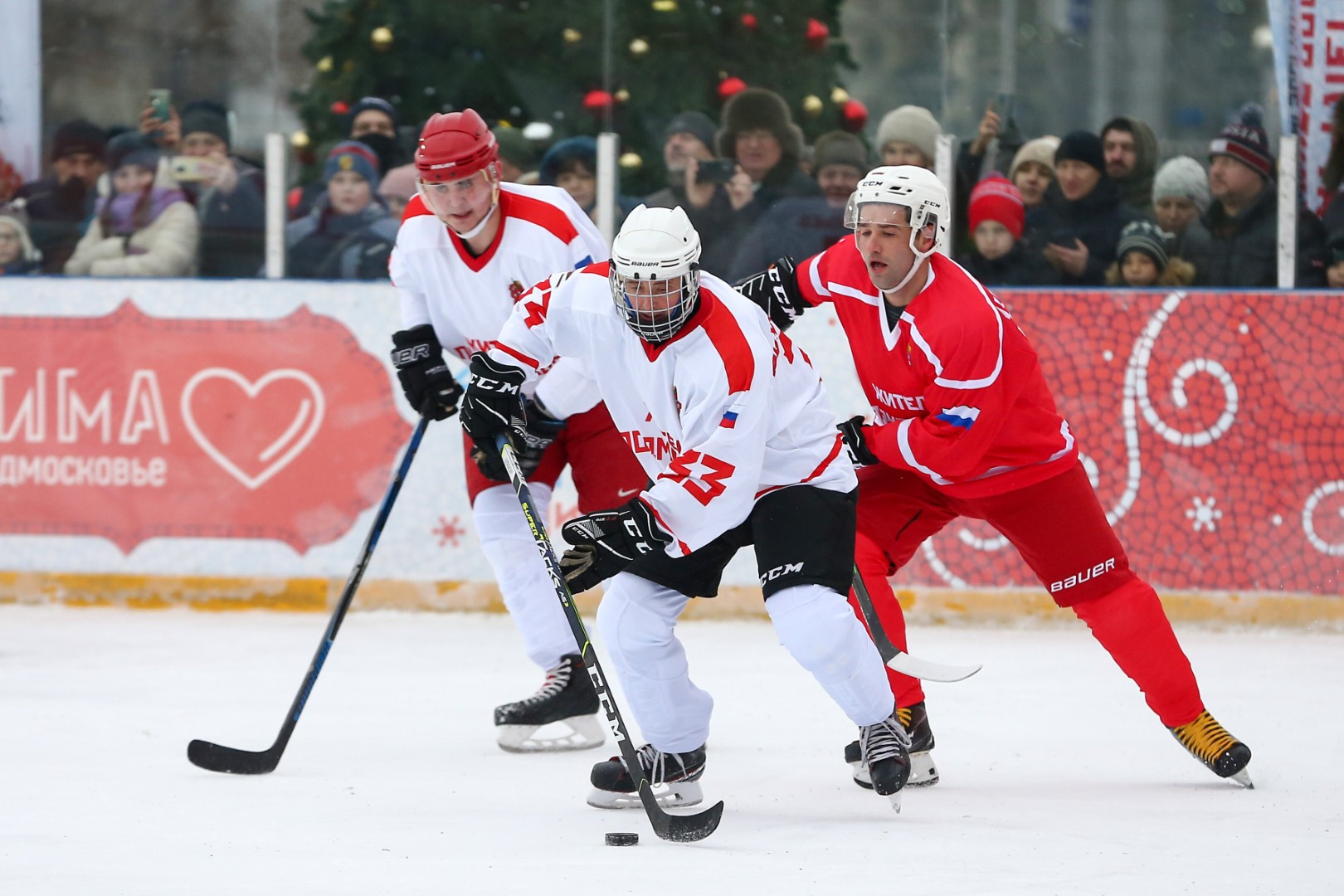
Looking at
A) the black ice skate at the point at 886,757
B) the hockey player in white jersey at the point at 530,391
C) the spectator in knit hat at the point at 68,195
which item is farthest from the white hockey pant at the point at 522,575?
the spectator in knit hat at the point at 68,195

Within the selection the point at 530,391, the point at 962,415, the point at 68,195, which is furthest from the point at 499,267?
the point at 68,195

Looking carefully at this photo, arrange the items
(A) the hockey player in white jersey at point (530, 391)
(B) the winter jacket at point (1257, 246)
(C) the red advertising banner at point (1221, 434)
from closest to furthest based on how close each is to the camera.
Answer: (A) the hockey player in white jersey at point (530, 391), (C) the red advertising banner at point (1221, 434), (B) the winter jacket at point (1257, 246)

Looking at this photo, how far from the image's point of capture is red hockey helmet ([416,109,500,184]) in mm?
3613

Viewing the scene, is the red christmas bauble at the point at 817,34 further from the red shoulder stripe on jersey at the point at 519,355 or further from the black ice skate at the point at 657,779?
the black ice skate at the point at 657,779

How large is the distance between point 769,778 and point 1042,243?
8.40 feet

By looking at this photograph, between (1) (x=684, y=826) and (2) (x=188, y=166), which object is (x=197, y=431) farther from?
(1) (x=684, y=826)

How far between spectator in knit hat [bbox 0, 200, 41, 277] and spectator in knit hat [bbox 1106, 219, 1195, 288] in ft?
11.8

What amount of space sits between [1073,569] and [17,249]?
3994 millimetres

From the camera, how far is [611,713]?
3086 mm

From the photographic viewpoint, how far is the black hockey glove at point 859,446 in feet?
11.5

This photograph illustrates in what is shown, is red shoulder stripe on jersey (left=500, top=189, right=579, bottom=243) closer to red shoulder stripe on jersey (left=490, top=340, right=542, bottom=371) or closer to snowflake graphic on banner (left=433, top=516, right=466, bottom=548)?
red shoulder stripe on jersey (left=490, top=340, right=542, bottom=371)

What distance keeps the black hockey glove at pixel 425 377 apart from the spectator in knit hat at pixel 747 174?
1889 mm

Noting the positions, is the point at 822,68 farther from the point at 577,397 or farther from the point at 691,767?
the point at 691,767

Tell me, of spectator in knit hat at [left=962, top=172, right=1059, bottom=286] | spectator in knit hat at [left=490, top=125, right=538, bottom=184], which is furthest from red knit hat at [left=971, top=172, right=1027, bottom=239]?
spectator in knit hat at [left=490, top=125, right=538, bottom=184]
